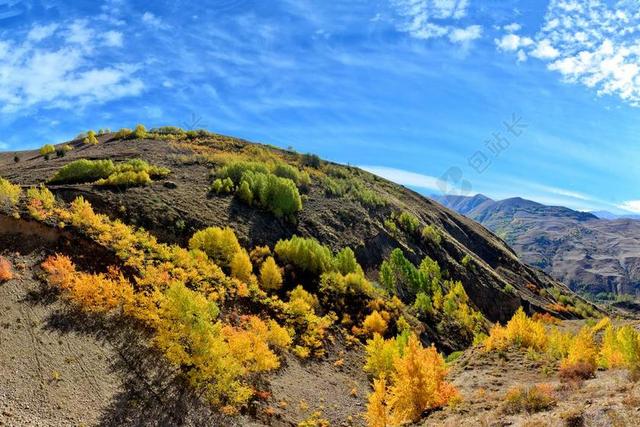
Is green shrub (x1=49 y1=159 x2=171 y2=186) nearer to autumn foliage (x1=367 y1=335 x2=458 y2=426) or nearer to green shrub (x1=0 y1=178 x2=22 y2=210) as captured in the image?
green shrub (x1=0 y1=178 x2=22 y2=210)

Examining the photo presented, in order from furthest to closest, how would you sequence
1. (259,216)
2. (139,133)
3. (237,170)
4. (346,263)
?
1. (139,133)
2. (237,170)
3. (259,216)
4. (346,263)

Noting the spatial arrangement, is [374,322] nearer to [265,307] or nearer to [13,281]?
[265,307]

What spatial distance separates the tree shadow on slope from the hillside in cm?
10

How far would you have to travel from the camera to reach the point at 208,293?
4575 centimetres

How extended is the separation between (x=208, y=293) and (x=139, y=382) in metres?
15.7

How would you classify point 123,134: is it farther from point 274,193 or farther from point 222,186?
point 274,193

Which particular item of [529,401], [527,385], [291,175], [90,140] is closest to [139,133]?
[90,140]

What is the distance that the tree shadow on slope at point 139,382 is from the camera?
28.4 m

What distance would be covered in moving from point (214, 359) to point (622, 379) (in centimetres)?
2632

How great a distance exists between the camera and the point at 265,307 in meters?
49.8

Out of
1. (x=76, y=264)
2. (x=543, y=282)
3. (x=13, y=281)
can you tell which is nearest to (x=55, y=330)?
(x=13, y=281)

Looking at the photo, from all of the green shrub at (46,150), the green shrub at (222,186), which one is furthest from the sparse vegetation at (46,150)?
the green shrub at (222,186)

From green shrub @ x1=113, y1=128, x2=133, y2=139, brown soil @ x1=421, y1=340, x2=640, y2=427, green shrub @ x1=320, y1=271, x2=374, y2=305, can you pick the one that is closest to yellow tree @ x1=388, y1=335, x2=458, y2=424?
brown soil @ x1=421, y1=340, x2=640, y2=427

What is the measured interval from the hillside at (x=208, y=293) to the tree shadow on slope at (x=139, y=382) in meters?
0.10
